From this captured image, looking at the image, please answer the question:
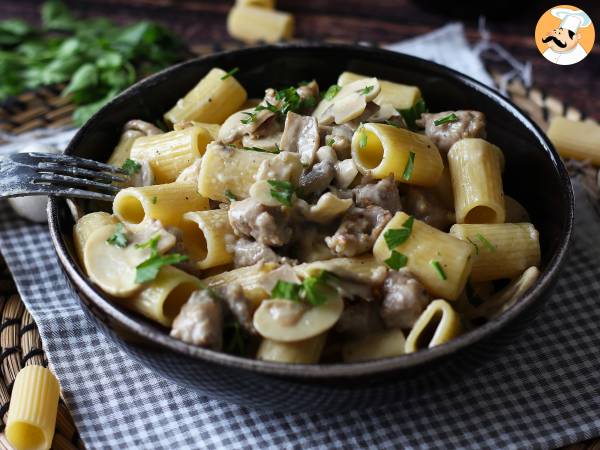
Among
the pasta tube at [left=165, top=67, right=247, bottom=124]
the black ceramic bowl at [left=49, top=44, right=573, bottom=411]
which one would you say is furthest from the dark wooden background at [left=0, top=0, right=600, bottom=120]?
the pasta tube at [left=165, top=67, right=247, bottom=124]

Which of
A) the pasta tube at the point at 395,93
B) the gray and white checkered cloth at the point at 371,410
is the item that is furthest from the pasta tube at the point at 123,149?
the pasta tube at the point at 395,93

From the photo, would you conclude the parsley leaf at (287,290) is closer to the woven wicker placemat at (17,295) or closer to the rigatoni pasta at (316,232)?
the rigatoni pasta at (316,232)

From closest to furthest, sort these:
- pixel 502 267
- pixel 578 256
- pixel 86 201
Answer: pixel 502 267 → pixel 86 201 → pixel 578 256

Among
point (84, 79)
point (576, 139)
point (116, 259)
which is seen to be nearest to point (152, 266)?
point (116, 259)

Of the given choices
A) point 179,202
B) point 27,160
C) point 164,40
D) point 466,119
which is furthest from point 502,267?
point 164,40

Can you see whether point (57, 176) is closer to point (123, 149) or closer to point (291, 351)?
point (123, 149)

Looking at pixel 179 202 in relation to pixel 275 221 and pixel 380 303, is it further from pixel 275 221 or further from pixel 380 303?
pixel 380 303
